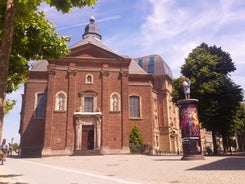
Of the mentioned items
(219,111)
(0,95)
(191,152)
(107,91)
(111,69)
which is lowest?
(191,152)

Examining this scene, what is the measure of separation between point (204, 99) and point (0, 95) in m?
28.1

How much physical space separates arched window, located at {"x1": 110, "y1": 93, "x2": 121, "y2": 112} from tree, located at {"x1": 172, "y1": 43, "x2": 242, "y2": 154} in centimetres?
802

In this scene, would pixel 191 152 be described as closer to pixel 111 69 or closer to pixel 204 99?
pixel 204 99

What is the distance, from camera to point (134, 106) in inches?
1604

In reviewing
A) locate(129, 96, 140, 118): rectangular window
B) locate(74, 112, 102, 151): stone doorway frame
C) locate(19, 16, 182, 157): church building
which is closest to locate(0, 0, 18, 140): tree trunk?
locate(19, 16, 182, 157): church building

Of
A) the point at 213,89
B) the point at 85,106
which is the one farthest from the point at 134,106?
the point at 213,89

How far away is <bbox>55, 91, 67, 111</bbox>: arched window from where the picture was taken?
35.2 meters

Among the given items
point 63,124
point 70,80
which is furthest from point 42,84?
point 63,124

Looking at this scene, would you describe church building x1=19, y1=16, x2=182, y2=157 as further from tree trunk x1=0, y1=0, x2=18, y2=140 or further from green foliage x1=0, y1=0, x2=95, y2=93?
tree trunk x1=0, y1=0, x2=18, y2=140

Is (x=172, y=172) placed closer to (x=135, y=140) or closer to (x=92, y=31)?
(x=135, y=140)

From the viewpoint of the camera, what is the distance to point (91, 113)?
3528 cm

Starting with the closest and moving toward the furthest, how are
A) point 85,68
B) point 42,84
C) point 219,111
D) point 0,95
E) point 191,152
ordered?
point 0,95, point 191,152, point 219,111, point 85,68, point 42,84

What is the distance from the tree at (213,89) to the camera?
31062mm

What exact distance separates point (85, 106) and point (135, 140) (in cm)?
870
